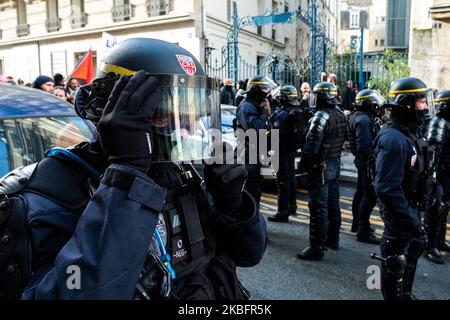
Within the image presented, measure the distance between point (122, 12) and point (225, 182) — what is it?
18.3 metres

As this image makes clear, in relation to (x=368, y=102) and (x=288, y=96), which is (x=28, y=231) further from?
(x=288, y=96)

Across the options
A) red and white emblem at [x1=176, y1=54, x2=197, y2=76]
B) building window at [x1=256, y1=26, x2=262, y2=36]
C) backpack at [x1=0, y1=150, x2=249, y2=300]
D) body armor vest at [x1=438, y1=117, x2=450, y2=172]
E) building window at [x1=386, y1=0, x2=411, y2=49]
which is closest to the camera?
backpack at [x1=0, y1=150, x2=249, y2=300]

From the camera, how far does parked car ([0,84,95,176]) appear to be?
283 cm

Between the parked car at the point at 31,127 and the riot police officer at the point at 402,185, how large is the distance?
1998 millimetres

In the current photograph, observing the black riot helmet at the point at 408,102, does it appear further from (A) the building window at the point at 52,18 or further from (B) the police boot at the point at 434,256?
(A) the building window at the point at 52,18

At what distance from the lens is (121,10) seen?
18.1 metres

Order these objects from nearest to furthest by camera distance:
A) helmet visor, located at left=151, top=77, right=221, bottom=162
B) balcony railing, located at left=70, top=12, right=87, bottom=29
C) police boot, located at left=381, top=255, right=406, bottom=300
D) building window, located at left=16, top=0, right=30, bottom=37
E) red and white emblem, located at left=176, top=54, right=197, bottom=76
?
helmet visor, located at left=151, top=77, right=221, bottom=162, red and white emblem, located at left=176, top=54, right=197, bottom=76, police boot, located at left=381, top=255, right=406, bottom=300, balcony railing, located at left=70, top=12, right=87, bottom=29, building window, located at left=16, top=0, right=30, bottom=37

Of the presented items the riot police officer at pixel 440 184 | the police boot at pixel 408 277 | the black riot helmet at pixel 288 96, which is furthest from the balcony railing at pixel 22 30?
the police boot at pixel 408 277

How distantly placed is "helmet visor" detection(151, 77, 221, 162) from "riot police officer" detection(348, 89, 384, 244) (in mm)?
3747

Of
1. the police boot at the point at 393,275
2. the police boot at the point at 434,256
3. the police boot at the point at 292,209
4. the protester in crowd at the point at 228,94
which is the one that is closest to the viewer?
the police boot at the point at 393,275

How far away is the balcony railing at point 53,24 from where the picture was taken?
20556 millimetres

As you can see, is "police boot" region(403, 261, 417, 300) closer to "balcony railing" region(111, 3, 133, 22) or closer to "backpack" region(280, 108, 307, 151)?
"backpack" region(280, 108, 307, 151)

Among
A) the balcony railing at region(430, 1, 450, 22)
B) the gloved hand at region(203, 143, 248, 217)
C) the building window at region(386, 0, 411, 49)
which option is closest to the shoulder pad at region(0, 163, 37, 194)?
the gloved hand at region(203, 143, 248, 217)
